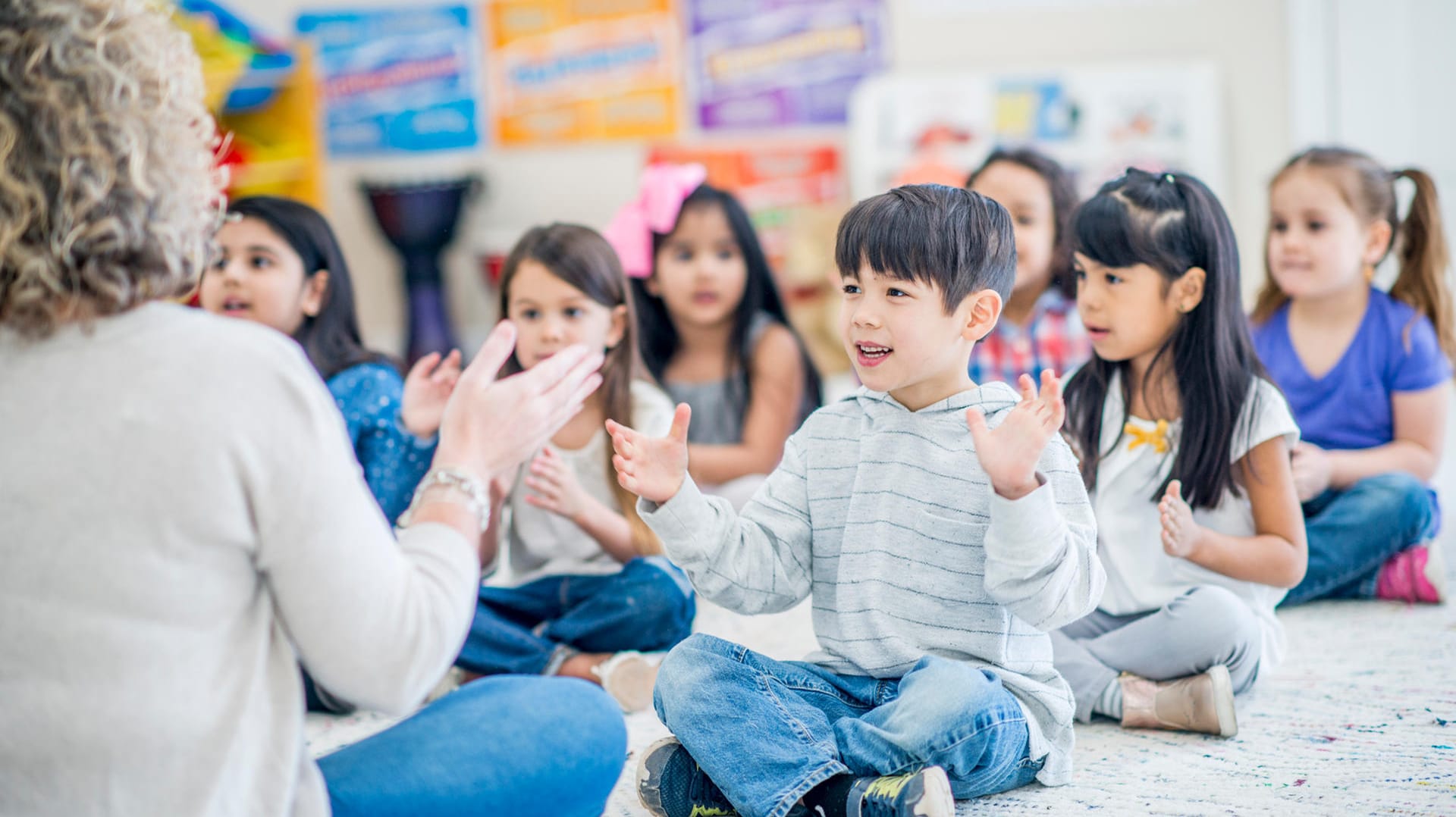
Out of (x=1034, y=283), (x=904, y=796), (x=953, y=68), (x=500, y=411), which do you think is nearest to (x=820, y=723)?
(x=904, y=796)

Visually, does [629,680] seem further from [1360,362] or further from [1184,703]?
[1360,362]

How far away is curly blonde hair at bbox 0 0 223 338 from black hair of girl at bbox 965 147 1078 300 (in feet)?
4.71

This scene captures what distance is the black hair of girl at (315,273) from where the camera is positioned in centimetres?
177

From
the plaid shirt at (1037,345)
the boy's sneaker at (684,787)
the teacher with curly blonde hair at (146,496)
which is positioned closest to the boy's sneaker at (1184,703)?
the boy's sneaker at (684,787)

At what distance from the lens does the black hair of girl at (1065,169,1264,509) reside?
1427 mm

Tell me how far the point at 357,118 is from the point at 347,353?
2419 mm

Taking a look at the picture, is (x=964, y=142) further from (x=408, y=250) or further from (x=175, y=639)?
(x=175, y=639)

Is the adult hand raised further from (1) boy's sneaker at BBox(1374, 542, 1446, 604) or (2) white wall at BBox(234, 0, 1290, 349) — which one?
(2) white wall at BBox(234, 0, 1290, 349)

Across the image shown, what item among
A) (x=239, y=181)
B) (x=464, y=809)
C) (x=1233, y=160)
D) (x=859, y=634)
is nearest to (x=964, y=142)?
(x=1233, y=160)

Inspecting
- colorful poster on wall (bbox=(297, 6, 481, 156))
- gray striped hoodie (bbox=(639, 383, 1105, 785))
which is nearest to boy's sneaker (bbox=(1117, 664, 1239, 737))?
gray striped hoodie (bbox=(639, 383, 1105, 785))

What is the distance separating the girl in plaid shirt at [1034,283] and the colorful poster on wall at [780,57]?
165 centimetres

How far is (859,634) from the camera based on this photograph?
1.17 metres

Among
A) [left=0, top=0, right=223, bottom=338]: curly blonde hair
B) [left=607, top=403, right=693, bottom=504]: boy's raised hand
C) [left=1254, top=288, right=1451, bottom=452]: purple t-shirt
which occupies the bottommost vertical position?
[left=1254, top=288, right=1451, bottom=452]: purple t-shirt

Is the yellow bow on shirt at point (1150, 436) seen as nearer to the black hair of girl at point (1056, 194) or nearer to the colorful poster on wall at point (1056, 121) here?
the black hair of girl at point (1056, 194)
